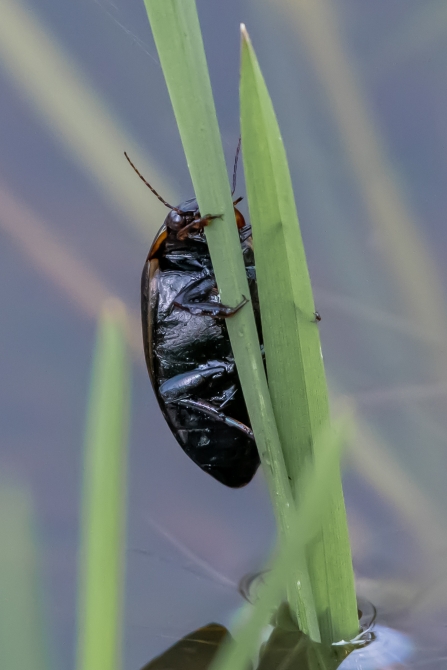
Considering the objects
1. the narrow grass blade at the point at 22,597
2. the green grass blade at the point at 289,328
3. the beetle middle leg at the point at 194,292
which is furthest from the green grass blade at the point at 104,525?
the beetle middle leg at the point at 194,292

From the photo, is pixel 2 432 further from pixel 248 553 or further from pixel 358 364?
pixel 358 364

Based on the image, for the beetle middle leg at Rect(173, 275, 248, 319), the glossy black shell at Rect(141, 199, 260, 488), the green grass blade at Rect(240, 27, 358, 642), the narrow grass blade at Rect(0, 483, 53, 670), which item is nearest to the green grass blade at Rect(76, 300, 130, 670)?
the narrow grass blade at Rect(0, 483, 53, 670)

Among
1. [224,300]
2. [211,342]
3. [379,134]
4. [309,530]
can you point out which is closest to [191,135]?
[224,300]

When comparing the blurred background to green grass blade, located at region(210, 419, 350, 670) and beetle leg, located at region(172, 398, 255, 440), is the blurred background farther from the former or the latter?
green grass blade, located at region(210, 419, 350, 670)

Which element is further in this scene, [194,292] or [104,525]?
[194,292]

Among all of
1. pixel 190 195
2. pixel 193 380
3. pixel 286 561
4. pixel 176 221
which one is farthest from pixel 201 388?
pixel 286 561

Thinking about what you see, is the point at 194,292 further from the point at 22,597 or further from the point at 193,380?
the point at 22,597

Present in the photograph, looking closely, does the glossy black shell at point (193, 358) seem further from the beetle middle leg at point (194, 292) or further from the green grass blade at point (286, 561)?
the green grass blade at point (286, 561)
